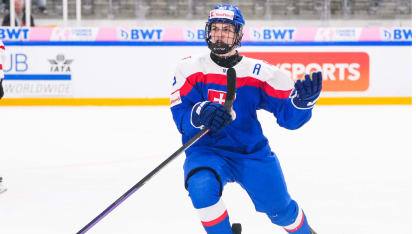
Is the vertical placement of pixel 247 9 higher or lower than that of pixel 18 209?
higher

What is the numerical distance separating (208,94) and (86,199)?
1460 millimetres

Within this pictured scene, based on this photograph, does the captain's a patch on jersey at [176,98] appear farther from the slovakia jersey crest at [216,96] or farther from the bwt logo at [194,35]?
the bwt logo at [194,35]

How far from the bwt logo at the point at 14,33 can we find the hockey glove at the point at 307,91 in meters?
6.31

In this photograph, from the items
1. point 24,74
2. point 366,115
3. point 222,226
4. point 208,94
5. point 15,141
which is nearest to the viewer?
point 222,226

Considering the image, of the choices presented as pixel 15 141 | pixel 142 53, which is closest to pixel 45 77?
pixel 142 53

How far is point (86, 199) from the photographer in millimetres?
3453

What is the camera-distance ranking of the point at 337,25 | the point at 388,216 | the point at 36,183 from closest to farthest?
the point at 388,216 → the point at 36,183 → the point at 337,25

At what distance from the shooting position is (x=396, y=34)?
8.11 m

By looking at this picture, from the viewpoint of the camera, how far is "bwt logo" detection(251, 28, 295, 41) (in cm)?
809

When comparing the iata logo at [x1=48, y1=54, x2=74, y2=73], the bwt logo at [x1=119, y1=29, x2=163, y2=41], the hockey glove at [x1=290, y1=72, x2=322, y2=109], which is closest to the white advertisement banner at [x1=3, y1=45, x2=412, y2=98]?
the iata logo at [x1=48, y1=54, x2=74, y2=73]

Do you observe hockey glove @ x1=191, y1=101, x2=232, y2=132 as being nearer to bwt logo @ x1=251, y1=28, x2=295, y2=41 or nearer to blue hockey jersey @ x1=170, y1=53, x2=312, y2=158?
blue hockey jersey @ x1=170, y1=53, x2=312, y2=158

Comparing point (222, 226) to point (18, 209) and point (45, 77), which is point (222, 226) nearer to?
point (18, 209)

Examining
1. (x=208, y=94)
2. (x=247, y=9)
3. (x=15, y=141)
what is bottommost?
(x=15, y=141)

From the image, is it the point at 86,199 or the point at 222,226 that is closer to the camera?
the point at 222,226
